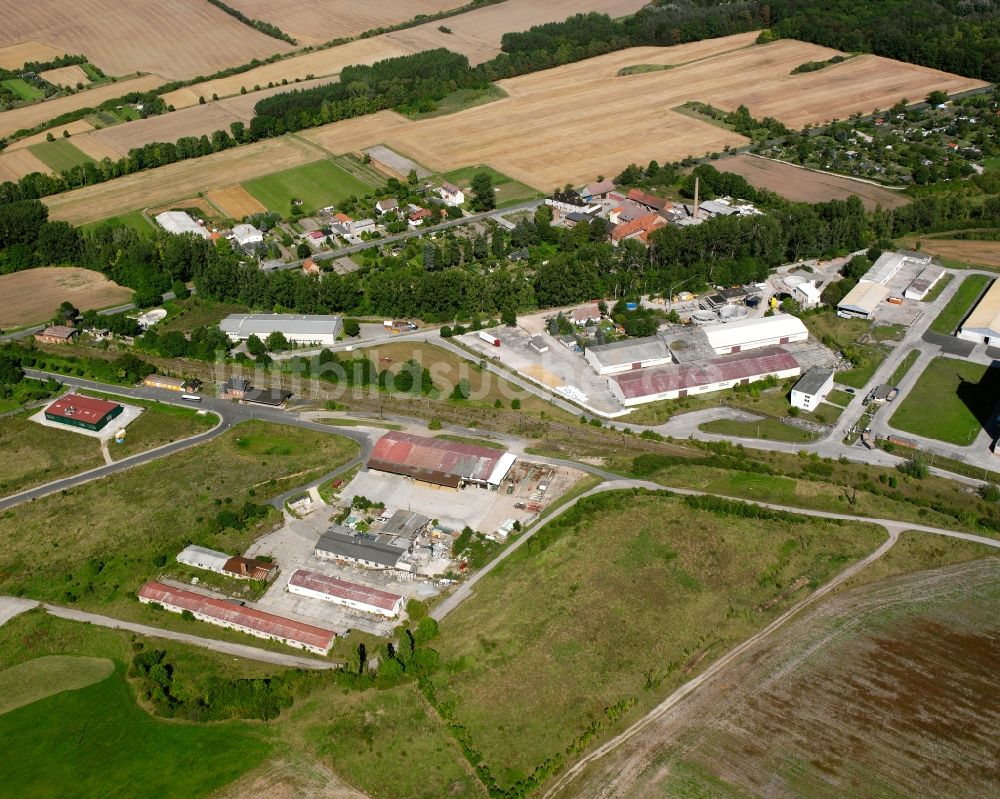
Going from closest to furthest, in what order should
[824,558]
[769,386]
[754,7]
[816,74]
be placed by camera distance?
[824,558] → [769,386] → [816,74] → [754,7]

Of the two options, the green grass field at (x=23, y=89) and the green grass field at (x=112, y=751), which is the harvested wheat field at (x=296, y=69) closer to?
the green grass field at (x=23, y=89)

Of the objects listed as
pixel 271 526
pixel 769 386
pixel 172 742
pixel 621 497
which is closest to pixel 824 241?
pixel 769 386

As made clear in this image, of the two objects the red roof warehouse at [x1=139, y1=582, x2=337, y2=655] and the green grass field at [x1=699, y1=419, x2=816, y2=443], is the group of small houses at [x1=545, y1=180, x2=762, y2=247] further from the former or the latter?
the red roof warehouse at [x1=139, y1=582, x2=337, y2=655]

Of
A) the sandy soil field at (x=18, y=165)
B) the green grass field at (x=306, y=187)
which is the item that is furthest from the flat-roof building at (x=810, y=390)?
the sandy soil field at (x=18, y=165)

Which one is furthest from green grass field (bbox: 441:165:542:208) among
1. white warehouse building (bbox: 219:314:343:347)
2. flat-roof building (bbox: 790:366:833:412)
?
flat-roof building (bbox: 790:366:833:412)

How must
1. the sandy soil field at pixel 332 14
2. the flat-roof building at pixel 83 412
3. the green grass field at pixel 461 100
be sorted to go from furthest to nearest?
the sandy soil field at pixel 332 14
the green grass field at pixel 461 100
the flat-roof building at pixel 83 412

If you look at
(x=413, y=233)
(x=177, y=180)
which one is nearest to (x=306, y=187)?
(x=177, y=180)

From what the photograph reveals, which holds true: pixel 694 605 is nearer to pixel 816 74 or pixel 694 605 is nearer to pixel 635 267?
pixel 635 267
